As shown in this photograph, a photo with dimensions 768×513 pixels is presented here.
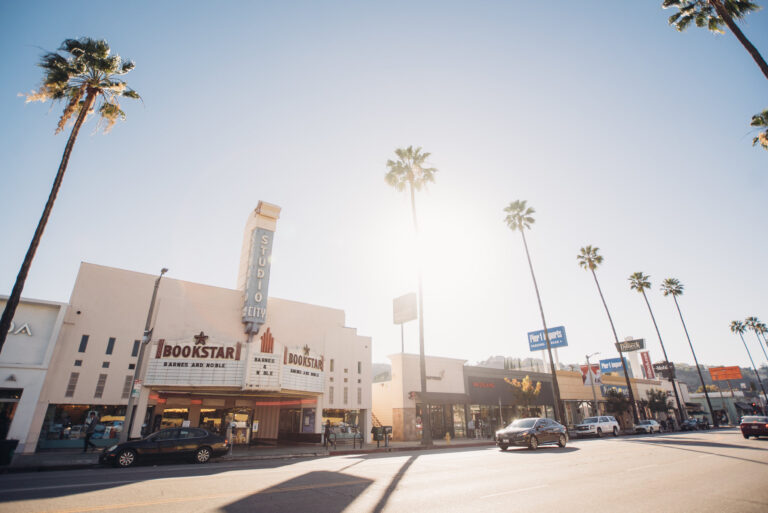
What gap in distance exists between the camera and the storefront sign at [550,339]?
162ft

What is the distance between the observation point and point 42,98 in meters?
16.6

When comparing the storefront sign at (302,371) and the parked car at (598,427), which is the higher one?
the storefront sign at (302,371)

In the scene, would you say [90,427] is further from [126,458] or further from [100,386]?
[126,458]

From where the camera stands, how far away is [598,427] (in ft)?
108

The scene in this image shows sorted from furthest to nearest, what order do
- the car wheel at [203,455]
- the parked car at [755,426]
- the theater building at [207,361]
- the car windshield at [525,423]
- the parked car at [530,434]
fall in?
the theater building at [207,361], the parked car at [755,426], the car windshield at [525,423], the parked car at [530,434], the car wheel at [203,455]

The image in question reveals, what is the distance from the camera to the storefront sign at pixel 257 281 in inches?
1099

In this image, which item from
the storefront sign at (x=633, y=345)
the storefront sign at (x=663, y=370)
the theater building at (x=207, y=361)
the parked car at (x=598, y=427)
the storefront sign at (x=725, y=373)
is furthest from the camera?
the storefront sign at (x=725, y=373)

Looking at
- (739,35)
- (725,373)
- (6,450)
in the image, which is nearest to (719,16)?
(739,35)

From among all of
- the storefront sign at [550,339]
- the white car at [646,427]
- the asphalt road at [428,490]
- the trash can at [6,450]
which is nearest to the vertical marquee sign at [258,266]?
the trash can at [6,450]

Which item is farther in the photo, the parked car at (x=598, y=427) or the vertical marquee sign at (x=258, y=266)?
the parked car at (x=598, y=427)

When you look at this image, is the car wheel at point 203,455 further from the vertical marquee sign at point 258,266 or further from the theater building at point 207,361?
the vertical marquee sign at point 258,266

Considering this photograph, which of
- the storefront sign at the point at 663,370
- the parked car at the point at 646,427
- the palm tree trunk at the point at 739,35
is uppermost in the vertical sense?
the palm tree trunk at the point at 739,35

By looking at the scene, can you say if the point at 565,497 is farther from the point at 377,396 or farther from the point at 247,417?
the point at 377,396

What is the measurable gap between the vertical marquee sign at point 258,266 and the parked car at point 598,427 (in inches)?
1133
